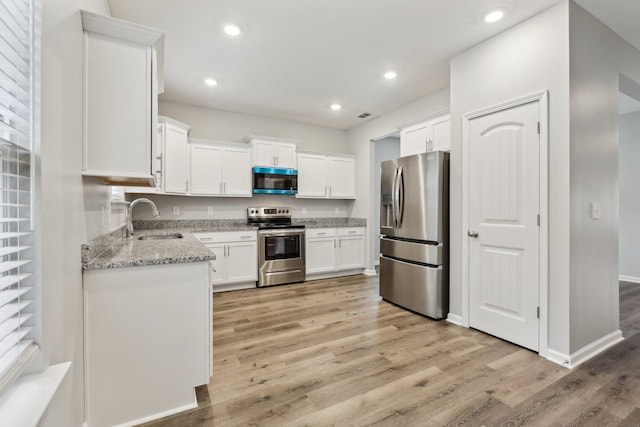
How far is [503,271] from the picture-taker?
2.57 meters

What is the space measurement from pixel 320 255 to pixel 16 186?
4.12 meters

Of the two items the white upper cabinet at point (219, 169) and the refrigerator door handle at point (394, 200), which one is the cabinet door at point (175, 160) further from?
the refrigerator door handle at point (394, 200)

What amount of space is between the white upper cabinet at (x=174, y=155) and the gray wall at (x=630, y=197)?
21.7ft

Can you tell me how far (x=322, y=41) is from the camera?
2.78 metres

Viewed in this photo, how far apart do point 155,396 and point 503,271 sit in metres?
2.69

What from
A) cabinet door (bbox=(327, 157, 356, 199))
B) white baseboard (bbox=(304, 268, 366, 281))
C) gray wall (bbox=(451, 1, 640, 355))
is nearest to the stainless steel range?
white baseboard (bbox=(304, 268, 366, 281))

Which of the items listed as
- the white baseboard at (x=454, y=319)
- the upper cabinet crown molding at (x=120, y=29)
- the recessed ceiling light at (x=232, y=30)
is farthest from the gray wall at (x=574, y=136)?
the upper cabinet crown molding at (x=120, y=29)

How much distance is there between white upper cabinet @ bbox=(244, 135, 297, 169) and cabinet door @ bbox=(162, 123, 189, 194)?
0.95 m

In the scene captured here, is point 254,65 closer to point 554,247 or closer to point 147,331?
point 147,331

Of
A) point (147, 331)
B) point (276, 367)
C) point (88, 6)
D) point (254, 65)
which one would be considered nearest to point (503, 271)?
point (276, 367)

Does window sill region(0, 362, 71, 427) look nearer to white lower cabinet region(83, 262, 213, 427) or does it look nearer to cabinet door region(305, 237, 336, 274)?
white lower cabinet region(83, 262, 213, 427)

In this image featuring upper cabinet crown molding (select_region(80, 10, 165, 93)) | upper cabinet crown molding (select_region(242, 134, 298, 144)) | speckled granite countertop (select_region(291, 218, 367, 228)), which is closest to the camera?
upper cabinet crown molding (select_region(80, 10, 165, 93))

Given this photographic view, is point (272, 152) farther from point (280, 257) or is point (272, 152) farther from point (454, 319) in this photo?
point (454, 319)

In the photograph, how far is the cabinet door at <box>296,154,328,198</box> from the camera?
5012mm
